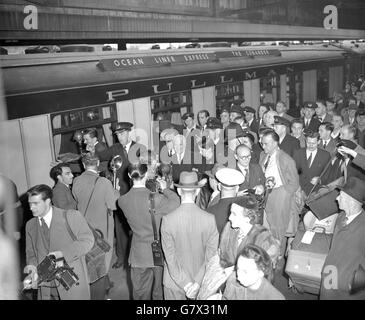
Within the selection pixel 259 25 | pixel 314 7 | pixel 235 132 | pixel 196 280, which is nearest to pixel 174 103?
pixel 235 132

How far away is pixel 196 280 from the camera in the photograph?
9.86ft

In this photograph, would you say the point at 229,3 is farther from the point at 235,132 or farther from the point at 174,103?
the point at 235,132

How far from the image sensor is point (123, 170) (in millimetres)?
5055

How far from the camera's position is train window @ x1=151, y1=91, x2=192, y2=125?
22.2 ft

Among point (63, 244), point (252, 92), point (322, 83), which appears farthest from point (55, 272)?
point (322, 83)

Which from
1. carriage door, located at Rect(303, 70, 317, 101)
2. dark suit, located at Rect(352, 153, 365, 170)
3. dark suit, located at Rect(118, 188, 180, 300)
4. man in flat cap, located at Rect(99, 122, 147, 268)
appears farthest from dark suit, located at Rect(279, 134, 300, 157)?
carriage door, located at Rect(303, 70, 317, 101)

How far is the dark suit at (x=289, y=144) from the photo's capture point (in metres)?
5.31

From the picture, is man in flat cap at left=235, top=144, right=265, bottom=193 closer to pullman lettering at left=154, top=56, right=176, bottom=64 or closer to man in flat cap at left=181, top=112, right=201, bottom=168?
man in flat cap at left=181, top=112, right=201, bottom=168

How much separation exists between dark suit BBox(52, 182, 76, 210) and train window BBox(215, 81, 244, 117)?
5.01 m

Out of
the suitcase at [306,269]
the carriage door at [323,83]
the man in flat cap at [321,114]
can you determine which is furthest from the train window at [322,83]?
the suitcase at [306,269]

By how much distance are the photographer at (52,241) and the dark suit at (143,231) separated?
1.60 ft

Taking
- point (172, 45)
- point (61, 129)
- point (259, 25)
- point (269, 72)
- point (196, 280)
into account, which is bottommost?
point (196, 280)

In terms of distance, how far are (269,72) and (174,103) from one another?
12.4ft
